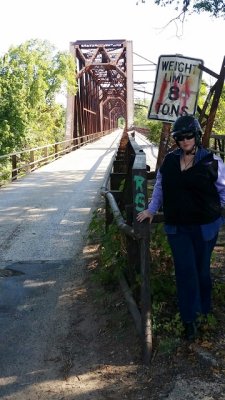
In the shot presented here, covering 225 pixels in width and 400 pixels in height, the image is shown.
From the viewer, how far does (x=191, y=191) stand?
9.64 feet

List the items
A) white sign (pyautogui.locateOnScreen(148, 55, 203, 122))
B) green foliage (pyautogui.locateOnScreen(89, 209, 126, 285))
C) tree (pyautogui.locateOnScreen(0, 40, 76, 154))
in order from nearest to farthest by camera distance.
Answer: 1. green foliage (pyautogui.locateOnScreen(89, 209, 126, 285))
2. white sign (pyautogui.locateOnScreen(148, 55, 203, 122))
3. tree (pyautogui.locateOnScreen(0, 40, 76, 154))

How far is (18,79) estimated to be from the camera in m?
33.0

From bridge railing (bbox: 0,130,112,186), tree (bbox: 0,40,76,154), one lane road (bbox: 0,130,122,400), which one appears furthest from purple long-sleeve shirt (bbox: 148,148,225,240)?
tree (bbox: 0,40,76,154)

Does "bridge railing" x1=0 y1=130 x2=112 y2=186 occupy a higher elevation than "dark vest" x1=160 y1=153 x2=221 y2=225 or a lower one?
lower

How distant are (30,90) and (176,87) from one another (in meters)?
36.4

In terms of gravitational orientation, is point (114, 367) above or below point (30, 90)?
below

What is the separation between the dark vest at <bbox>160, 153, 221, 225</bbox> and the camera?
2.92 metres

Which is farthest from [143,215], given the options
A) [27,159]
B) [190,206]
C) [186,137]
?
[27,159]

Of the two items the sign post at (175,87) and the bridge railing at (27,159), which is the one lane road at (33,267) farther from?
the bridge railing at (27,159)

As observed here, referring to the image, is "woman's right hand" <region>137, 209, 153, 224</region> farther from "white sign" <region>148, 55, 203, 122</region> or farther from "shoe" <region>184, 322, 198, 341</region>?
"white sign" <region>148, 55, 203, 122</region>

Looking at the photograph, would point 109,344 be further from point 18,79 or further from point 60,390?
point 18,79

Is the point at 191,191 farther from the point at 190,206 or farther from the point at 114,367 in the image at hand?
the point at 114,367

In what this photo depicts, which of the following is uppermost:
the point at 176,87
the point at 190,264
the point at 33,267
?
the point at 176,87

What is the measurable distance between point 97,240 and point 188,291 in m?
3.41
